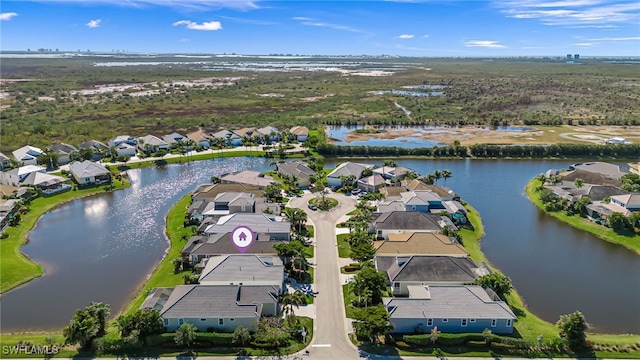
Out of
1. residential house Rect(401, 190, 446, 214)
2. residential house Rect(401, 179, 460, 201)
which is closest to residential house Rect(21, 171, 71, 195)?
residential house Rect(401, 190, 446, 214)

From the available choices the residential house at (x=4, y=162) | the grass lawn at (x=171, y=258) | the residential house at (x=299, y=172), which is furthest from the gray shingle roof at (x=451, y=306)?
the residential house at (x=4, y=162)

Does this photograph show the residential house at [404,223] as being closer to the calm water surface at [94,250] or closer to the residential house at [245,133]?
the calm water surface at [94,250]

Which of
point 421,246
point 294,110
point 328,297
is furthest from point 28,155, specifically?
point 294,110

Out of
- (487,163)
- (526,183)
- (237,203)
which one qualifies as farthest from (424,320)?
(487,163)

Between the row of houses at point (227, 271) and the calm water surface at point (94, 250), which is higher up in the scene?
the row of houses at point (227, 271)

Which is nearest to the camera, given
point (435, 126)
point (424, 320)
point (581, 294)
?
point (424, 320)

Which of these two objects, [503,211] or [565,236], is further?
[503,211]

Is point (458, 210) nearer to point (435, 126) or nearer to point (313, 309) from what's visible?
point (313, 309)
